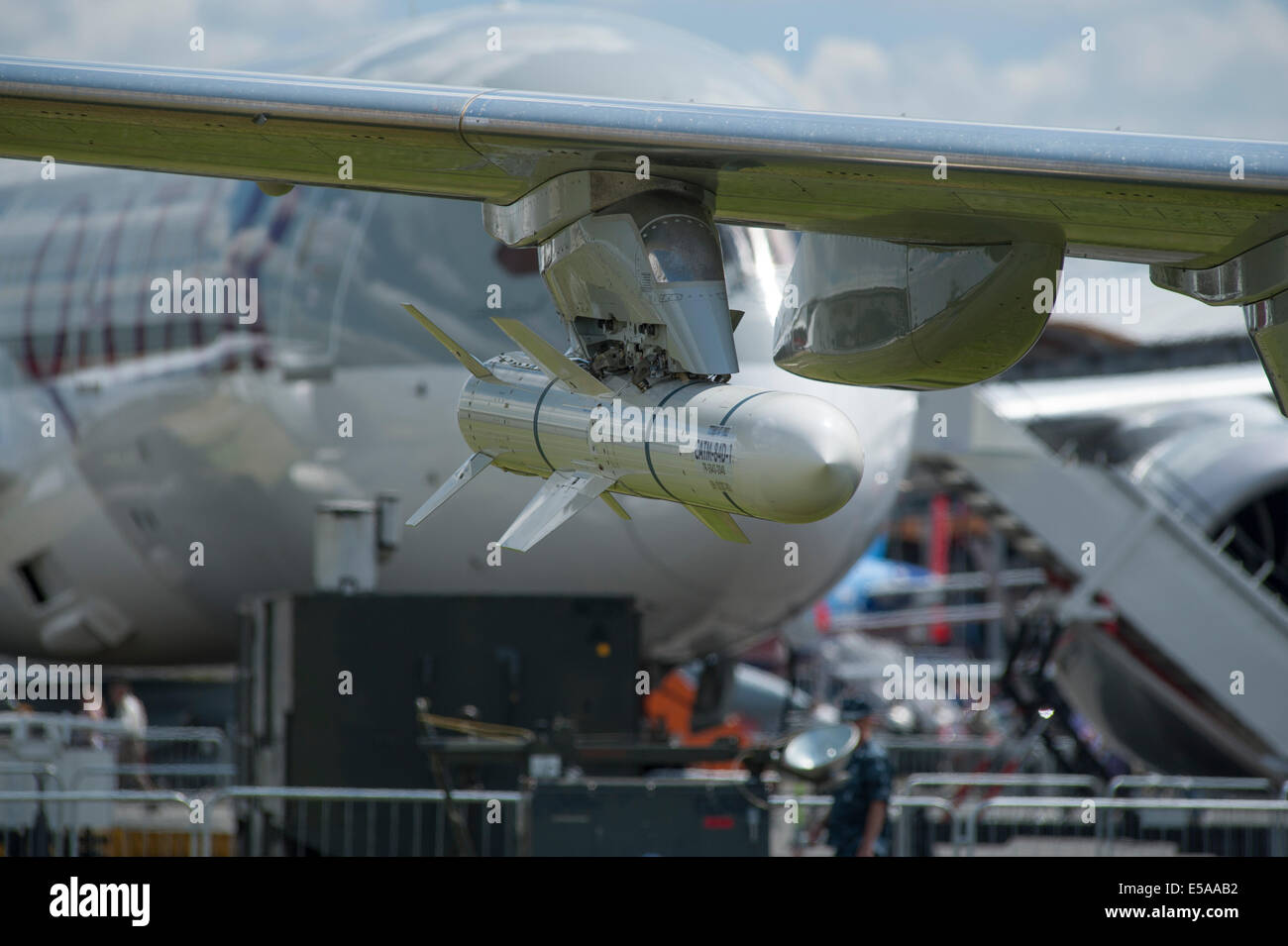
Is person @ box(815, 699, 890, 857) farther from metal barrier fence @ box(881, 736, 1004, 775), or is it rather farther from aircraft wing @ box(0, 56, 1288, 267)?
metal barrier fence @ box(881, 736, 1004, 775)

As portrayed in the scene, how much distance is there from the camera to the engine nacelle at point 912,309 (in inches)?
295

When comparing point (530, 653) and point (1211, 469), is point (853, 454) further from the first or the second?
point (1211, 469)

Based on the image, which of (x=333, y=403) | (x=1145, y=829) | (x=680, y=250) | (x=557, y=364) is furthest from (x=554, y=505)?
(x=1145, y=829)

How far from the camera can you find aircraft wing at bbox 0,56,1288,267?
6438mm

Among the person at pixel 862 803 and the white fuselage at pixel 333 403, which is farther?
the white fuselage at pixel 333 403

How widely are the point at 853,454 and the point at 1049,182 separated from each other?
128cm

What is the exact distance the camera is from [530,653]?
1396 centimetres

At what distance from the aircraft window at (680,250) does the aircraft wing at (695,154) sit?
8.6 inches

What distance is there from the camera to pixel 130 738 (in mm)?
22078

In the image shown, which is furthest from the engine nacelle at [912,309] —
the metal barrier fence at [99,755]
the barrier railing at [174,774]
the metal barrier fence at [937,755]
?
the metal barrier fence at [937,755]

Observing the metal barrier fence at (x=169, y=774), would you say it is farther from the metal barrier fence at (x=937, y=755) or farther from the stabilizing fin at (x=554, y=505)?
the stabilizing fin at (x=554, y=505)

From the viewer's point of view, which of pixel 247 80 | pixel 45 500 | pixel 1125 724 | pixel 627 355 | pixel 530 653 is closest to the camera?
pixel 247 80

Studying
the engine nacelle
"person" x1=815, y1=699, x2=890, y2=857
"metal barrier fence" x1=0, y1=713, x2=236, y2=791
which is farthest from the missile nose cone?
"metal barrier fence" x1=0, y1=713, x2=236, y2=791
